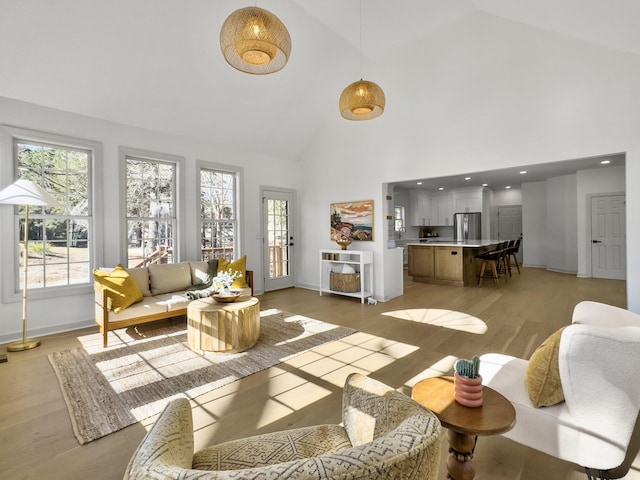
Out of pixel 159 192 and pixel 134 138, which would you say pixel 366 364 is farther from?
pixel 134 138

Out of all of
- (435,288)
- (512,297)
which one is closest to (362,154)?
(435,288)

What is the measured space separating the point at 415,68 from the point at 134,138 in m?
4.78

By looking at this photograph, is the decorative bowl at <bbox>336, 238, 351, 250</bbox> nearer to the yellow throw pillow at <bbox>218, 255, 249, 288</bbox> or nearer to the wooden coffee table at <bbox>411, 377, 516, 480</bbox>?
the yellow throw pillow at <bbox>218, 255, 249, 288</bbox>

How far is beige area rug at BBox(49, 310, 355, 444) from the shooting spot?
7.59ft

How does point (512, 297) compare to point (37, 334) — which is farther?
point (512, 297)

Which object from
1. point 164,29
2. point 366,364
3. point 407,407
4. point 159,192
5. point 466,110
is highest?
point 164,29

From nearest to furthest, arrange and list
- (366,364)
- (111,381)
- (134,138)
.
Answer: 1. (111,381)
2. (366,364)
3. (134,138)

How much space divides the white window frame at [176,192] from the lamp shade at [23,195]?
1.19m

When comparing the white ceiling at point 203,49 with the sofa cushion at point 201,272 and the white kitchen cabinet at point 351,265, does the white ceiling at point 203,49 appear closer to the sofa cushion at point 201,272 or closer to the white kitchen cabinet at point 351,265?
the sofa cushion at point 201,272

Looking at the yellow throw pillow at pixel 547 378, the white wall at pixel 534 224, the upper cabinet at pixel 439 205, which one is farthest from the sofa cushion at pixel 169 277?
the white wall at pixel 534 224

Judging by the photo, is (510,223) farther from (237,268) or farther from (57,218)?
(57,218)

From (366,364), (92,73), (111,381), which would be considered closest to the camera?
(111,381)

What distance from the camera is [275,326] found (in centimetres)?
429

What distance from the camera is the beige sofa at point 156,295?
11.9ft
